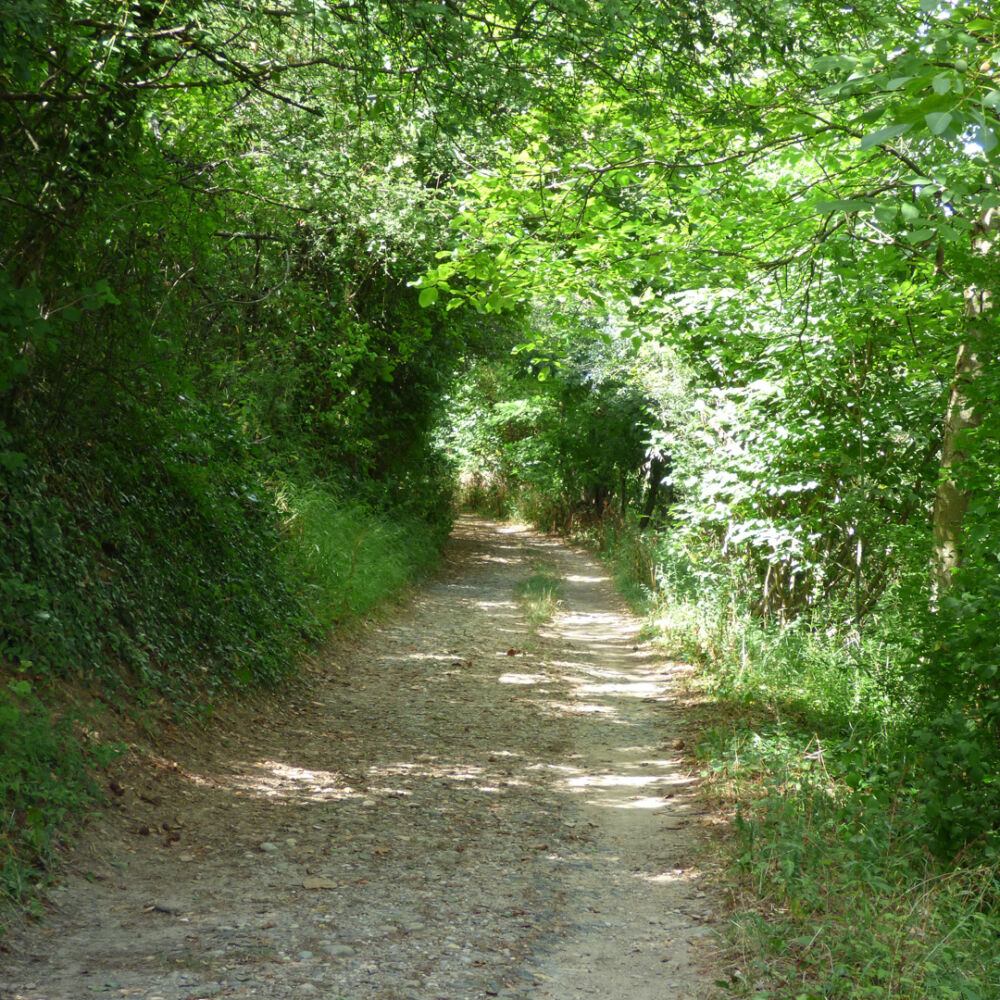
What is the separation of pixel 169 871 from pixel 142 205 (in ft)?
14.1

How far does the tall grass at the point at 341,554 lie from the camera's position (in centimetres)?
1016

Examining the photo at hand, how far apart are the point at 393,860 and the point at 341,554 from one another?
22.5 ft

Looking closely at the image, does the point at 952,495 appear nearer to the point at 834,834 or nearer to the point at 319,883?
the point at 834,834

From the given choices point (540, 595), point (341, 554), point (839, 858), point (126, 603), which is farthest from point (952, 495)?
point (540, 595)

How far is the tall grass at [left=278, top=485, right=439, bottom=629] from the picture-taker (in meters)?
10.2

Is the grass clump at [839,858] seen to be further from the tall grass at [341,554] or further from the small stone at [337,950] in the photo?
the tall grass at [341,554]

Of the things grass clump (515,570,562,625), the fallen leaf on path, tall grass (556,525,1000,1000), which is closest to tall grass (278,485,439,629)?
grass clump (515,570,562,625)

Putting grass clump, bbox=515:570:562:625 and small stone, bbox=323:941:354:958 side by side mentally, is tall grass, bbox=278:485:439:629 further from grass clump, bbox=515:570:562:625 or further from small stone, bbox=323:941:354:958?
small stone, bbox=323:941:354:958

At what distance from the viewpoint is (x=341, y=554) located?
11453 mm

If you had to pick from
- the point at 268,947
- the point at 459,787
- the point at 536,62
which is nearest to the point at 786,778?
the point at 459,787


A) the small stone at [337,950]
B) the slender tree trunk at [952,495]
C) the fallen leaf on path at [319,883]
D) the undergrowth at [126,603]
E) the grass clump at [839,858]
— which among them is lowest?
the fallen leaf on path at [319,883]

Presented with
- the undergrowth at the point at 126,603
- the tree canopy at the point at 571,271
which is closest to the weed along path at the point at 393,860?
the undergrowth at the point at 126,603

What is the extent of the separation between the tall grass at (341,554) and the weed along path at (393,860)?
1.46 m

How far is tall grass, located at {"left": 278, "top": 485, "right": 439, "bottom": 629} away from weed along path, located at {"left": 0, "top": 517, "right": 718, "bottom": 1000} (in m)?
1.46
